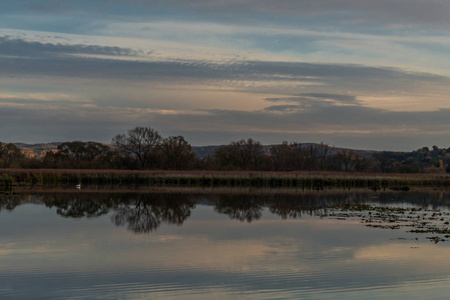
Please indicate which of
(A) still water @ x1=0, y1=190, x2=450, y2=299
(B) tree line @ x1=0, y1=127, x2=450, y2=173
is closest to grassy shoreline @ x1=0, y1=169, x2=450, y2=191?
(B) tree line @ x1=0, y1=127, x2=450, y2=173

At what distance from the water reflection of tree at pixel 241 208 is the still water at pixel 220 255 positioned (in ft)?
0.55

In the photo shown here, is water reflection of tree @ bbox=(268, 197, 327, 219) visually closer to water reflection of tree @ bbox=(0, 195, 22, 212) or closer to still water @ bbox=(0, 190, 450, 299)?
still water @ bbox=(0, 190, 450, 299)

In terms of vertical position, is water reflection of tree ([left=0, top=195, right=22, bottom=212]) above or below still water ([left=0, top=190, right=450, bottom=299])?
above

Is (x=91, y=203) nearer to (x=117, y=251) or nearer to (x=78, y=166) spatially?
(x=117, y=251)

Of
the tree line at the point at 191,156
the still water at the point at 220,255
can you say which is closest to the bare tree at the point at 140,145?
the tree line at the point at 191,156

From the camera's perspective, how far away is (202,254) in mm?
11414

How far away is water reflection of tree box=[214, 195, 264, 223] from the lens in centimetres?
1934

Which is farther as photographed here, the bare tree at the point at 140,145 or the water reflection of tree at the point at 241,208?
the bare tree at the point at 140,145

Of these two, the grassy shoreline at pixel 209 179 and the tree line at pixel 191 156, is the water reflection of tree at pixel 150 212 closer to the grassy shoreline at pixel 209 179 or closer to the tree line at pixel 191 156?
the grassy shoreline at pixel 209 179

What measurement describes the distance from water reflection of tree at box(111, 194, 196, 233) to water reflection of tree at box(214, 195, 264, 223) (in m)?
1.34

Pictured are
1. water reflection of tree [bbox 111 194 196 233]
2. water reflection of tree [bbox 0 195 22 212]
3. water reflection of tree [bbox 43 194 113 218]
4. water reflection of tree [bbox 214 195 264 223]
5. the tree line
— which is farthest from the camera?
the tree line

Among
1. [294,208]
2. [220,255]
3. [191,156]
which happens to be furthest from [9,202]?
[191,156]

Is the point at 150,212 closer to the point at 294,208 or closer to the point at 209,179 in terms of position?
the point at 294,208

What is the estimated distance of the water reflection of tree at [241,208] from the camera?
63.5 feet
